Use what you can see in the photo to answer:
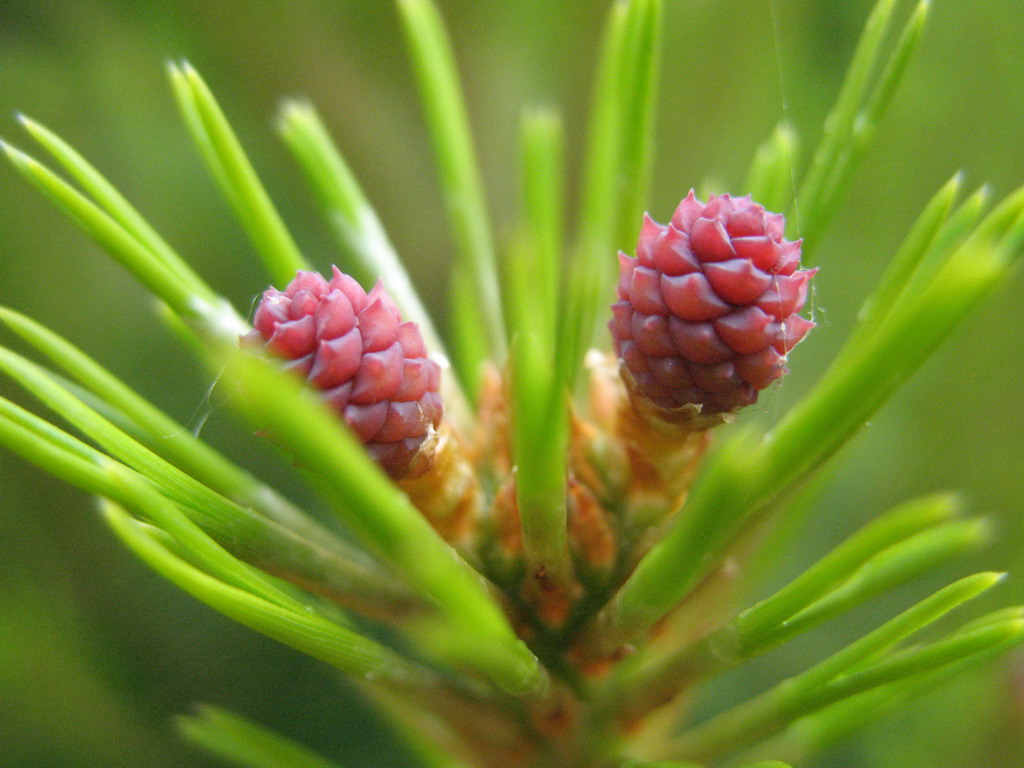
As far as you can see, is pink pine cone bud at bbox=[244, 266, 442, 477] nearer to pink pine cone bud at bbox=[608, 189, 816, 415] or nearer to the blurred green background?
pink pine cone bud at bbox=[608, 189, 816, 415]

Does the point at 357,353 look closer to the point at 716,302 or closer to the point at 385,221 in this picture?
the point at 716,302

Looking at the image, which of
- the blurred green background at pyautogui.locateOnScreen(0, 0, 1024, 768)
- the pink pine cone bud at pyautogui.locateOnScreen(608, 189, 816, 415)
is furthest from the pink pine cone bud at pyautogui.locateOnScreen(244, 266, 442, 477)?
the blurred green background at pyautogui.locateOnScreen(0, 0, 1024, 768)

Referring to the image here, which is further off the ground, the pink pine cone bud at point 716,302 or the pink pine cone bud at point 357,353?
the pink pine cone bud at point 716,302

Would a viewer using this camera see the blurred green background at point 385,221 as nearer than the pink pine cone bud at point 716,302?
No

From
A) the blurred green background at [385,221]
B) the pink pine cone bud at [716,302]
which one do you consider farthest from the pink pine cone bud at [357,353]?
the blurred green background at [385,221]

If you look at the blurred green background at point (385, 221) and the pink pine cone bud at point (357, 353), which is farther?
the blurred green background at point (385, 221)

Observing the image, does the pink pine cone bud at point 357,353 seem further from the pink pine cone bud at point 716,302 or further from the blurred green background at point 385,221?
the blurred green background at point 385,221
